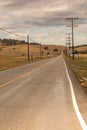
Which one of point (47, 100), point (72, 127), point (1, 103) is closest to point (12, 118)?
point (72, 127)

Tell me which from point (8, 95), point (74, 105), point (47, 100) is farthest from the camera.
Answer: point (8, 95)

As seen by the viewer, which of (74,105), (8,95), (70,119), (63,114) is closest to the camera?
(70,119)

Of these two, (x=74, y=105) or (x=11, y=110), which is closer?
(x=11, y=110)

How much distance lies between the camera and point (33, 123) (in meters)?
9.46

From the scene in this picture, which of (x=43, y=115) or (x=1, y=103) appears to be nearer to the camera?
(x=43, y=115)

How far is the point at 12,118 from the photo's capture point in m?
10.2

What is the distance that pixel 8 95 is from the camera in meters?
16.0

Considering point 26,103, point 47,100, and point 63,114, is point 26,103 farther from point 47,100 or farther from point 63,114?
point 63,114

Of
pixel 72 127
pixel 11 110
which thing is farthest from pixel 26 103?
pixel 72 127

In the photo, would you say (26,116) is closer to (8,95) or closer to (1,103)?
(1,103)

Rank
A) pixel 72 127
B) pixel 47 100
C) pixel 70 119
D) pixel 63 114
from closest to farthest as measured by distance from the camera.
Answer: pixel 72 127, pixel 70 119, pixel 63 114, pixel 47 100

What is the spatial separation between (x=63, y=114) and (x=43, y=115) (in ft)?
2.36

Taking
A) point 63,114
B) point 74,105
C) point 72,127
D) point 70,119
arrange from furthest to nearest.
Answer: point 74,105
point 63,114
point 70,119
point 72,127

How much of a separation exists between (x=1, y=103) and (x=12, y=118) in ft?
10.6
